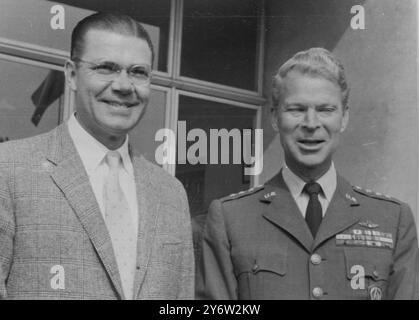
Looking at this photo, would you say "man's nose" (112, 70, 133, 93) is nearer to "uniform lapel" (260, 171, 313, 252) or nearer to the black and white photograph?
the black and white photograph

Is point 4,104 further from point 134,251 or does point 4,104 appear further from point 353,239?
point 353,239

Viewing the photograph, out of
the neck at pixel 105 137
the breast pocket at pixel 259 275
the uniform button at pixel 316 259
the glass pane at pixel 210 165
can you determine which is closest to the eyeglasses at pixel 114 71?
the neck at pixel 105 137

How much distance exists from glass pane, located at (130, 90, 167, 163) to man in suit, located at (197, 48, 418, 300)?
1.69 ft

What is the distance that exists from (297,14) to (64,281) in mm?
1536

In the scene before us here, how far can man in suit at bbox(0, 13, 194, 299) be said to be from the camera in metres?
2.07

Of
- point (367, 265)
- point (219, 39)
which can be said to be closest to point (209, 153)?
point (219, 39)

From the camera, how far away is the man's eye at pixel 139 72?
2.30 metres

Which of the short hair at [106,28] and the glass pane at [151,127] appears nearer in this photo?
the short hair at [106,28]

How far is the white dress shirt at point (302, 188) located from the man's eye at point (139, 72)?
25.1 inches

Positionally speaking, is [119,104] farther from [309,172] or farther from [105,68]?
[309,172]

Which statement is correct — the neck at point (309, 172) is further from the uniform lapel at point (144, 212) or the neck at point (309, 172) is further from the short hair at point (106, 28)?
the short hair at point (106, 28)

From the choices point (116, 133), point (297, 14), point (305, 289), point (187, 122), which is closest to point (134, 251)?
point (116, 133)

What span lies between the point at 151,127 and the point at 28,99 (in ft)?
1.76

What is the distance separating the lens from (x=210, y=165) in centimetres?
274
